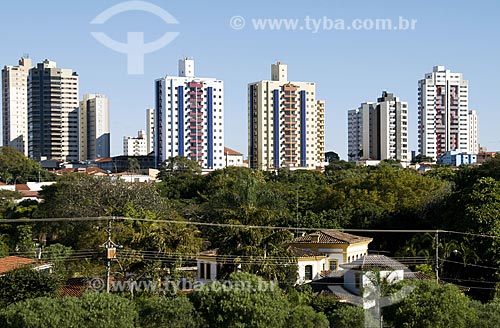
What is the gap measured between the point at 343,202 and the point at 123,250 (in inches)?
606

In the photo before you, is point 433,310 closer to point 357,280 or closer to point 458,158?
point 357,280

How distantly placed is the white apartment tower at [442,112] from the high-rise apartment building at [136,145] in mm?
40495

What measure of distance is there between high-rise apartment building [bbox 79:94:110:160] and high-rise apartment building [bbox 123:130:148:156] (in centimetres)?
1550

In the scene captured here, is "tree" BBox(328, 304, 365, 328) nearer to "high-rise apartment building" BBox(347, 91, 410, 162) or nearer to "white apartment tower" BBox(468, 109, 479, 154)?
"high-rise apartment building" BBox(347, 91, 410, 162)

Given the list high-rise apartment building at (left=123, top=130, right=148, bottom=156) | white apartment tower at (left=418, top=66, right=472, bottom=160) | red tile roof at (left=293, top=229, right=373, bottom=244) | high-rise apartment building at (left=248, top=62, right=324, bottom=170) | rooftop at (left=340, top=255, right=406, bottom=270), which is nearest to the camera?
rooftop at (left=340, top=255, right=406, bottom=270)

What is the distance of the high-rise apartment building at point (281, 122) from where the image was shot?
238ft

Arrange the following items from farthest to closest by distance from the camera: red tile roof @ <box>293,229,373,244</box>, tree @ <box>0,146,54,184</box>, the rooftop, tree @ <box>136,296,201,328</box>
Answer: tree @ <box>0,146,54,184</box> → red tile roof @ <box>293,229,373,244</box> → the rooftop → tree @ <box>136,296,201,328</box>

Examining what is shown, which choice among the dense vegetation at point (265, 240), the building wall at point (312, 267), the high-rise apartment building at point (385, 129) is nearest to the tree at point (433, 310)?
the dense vegetation at point (265, 240)

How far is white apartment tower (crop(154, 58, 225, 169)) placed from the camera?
229 feet

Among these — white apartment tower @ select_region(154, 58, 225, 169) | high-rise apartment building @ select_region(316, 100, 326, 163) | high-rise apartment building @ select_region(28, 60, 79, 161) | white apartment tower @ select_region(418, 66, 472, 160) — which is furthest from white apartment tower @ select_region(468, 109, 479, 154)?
high-rise apartment building @ select_region(28, 60, 79, 161)

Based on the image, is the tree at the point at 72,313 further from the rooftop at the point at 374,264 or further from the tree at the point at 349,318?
the rooftop at the point at 374,264

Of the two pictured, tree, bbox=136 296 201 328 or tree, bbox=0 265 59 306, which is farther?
tree, bbox=0 265 59 306

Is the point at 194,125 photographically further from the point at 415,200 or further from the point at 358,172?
the point at 415,200

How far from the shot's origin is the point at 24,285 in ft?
60.1
